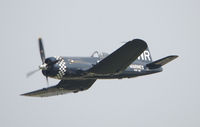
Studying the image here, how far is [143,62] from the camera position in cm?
2769

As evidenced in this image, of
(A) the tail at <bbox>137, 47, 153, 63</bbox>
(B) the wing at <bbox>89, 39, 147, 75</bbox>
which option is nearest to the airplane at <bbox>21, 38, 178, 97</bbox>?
(B) the wing at <bbox>89, 39, 147, 75</bbox>

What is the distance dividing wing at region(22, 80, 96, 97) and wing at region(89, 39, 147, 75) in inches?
112

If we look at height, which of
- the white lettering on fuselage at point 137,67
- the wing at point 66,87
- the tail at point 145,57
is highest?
the tail at point 145,57

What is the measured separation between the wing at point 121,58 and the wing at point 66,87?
2.84m

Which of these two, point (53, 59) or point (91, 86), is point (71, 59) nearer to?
point (53, 59)

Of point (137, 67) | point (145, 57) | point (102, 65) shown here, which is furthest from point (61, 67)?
point (145, 57)

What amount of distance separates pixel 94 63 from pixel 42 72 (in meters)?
2.73

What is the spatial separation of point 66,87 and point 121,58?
4726 mm

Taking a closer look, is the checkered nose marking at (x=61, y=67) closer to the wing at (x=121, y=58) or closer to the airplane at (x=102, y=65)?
the airplane at (x=102, y=65)

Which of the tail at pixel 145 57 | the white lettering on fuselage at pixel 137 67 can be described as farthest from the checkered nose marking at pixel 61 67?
the tail at pixel 145 57

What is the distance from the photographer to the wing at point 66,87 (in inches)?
1075

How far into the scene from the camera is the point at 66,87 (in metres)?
27.6

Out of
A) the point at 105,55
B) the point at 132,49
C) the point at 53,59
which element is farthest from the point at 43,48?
the point at 132,49

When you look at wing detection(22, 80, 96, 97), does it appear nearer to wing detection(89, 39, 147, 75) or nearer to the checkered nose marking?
the checkered nose marking
